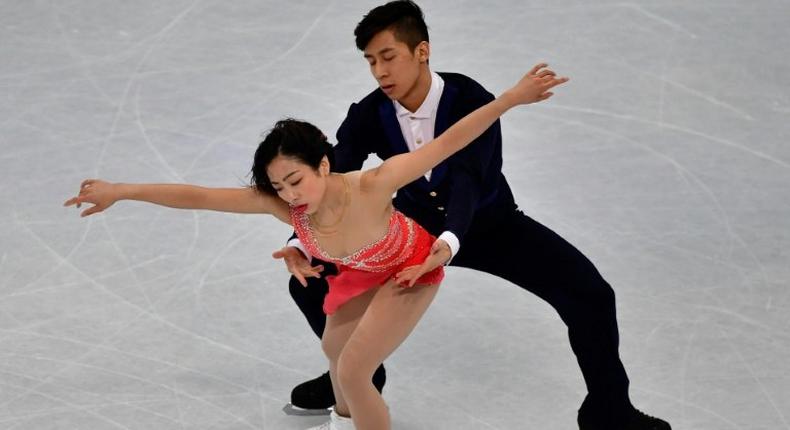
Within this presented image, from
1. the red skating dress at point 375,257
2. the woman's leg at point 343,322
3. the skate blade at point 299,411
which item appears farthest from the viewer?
the skate blade at point 299,411

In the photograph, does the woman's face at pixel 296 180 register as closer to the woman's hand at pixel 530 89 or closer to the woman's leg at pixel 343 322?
the woman's leg at pixel 343 322

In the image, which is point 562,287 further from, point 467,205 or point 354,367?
point 354,367

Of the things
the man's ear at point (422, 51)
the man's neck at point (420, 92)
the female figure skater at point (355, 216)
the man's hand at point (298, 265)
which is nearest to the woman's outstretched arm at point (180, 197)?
the female figure skater at point (355, 216)

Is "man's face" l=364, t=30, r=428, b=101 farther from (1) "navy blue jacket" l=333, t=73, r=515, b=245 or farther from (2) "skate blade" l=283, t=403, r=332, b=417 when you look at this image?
(2) "skate blade" l=283, t=403, r=332, b=417

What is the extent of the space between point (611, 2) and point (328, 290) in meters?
3.62

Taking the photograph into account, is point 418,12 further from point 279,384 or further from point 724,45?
point 724,45

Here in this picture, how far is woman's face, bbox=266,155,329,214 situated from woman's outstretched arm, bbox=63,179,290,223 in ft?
0.31

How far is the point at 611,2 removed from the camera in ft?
26.1

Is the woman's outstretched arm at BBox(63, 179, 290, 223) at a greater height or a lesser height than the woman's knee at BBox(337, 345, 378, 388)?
greater

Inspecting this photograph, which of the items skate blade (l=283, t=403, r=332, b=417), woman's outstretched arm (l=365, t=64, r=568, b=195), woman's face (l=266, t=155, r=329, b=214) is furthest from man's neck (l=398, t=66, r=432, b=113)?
skate blade (l=283, t=403, r=332, b=417)

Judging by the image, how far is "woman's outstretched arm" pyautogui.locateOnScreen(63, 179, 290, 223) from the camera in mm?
4340

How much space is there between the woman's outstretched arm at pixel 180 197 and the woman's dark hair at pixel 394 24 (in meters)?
0.62

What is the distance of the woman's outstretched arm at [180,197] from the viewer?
4.34 m

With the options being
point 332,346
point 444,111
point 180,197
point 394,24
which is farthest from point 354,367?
point 394,24
